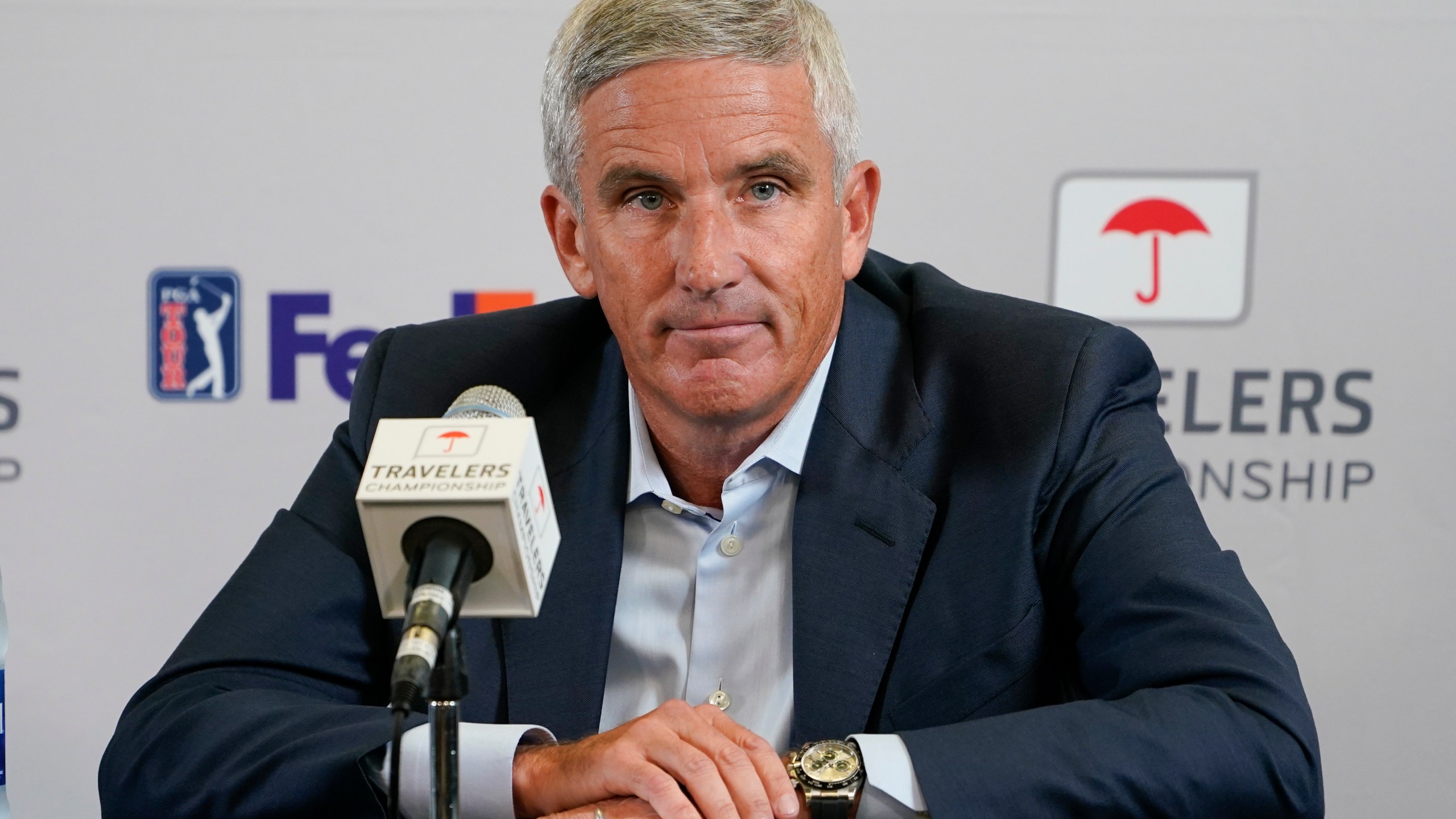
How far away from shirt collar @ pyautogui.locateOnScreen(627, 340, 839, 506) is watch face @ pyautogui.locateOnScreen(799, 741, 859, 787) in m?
0.54

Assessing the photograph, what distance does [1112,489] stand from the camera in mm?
1729

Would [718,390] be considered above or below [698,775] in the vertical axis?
above

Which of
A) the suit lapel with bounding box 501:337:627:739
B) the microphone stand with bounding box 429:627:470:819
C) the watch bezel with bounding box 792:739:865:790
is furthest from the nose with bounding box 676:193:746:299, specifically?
the microphone stand with bounding box 429:627:470:819

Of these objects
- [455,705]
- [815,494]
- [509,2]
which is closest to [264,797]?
[455,705]

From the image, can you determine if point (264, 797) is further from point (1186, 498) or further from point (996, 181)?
point (996, 181)

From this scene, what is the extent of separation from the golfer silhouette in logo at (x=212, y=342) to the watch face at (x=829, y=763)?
76.0 inches

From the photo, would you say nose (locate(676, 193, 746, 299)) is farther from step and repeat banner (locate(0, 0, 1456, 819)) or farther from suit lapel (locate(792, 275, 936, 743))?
step and repeat banner (locate(0, 0, 1456, 819))

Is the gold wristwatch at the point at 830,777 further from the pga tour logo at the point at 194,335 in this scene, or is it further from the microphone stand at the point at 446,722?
the pga tour logo at the point at 194,335

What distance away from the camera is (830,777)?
141 centimetres

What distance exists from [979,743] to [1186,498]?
53 centimetres

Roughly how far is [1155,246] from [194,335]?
6.82ft

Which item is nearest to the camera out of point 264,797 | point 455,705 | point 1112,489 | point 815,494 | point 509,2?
point 455,705

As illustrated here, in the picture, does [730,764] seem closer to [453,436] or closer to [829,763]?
[829,763]

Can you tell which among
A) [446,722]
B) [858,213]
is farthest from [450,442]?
[858,213]
